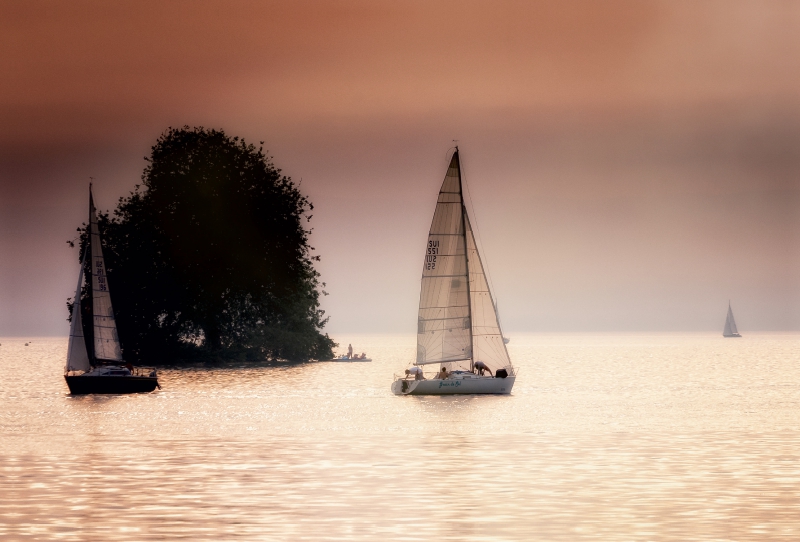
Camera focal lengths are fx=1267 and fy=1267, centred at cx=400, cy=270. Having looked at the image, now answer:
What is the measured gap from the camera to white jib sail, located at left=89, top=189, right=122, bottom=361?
82375 millimetres

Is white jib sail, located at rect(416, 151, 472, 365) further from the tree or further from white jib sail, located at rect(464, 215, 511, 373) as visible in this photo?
the tree

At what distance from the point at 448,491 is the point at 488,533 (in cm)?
628

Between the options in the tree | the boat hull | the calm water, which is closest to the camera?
the calm water

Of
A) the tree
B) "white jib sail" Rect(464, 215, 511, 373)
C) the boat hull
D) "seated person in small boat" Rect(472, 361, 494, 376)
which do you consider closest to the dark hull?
the boat hull

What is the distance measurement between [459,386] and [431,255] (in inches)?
317

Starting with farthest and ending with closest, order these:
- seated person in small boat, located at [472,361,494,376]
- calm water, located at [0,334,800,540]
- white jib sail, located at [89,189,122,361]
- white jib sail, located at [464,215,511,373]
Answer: white jib sail, located at [89,189,122,361]
white jib sail, located at [464,215,511,373]
seated person in small boat, located at [472,361,494,376]
calm water, located at [0,334,800,540]

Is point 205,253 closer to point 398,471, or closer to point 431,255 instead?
point 431,255

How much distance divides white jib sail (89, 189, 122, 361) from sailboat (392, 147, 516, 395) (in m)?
20.3

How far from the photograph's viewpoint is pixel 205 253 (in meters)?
126

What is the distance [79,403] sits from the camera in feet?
246

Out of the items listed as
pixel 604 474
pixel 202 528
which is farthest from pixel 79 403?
pixel 202 528

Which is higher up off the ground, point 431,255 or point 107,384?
point 431,255

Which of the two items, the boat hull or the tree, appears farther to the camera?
the tree

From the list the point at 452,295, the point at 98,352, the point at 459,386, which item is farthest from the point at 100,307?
the point at 459,386
